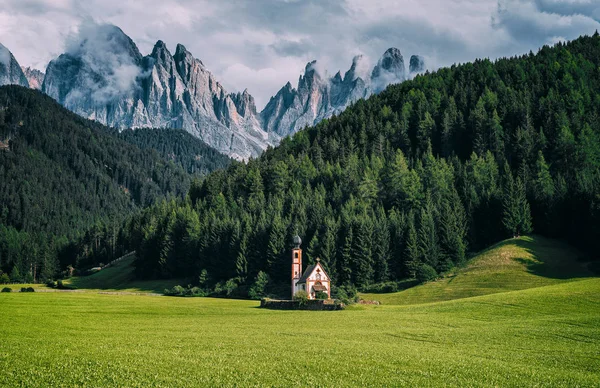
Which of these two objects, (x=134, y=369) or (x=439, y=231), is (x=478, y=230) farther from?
(x=134, y=369)

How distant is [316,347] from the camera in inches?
1273

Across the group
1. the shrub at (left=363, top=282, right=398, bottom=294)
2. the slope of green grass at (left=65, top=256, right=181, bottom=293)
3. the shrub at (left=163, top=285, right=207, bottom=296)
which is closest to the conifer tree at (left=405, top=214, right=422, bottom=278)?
the shrub at (left=363, top=282, right=398, bottom=294)

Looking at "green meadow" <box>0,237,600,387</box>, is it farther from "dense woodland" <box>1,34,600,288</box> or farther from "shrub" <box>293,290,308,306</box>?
"dense woodland" <box>1,34,600,288</box>

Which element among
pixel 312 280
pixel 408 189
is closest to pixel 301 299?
pixel 312 280

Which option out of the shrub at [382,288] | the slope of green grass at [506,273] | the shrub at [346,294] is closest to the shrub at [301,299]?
the shrub at [346,294]

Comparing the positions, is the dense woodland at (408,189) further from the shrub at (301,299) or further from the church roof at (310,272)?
the shrub at (301,299)

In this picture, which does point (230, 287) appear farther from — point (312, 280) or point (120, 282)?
point (120, 282)

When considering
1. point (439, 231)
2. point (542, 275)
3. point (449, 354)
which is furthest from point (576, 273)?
point (449, 354)

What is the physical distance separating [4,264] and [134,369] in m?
159

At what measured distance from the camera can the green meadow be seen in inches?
896

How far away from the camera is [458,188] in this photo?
121438 mm

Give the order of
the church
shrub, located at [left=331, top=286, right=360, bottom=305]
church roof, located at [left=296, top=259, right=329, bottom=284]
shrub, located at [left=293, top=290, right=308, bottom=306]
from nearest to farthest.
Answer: shrub, located at [left=293, top=290, right=308, bottom=306], shrub, located at [left=331, top=286, right=360, bottom=305], the church, church roof, located at [left=296, top=259, right=329, bottom=284]

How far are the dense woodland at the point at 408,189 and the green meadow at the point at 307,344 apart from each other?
125 ft

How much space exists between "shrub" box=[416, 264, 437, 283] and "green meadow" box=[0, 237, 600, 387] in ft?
87.7
